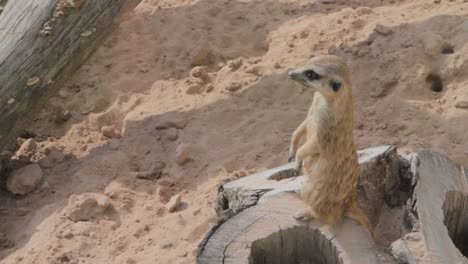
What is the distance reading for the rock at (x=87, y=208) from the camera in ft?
12.8

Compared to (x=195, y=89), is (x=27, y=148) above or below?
above

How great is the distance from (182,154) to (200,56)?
86 cm

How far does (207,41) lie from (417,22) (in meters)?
1.18

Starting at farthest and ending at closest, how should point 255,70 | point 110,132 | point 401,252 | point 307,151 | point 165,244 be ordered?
point 255,70 < point 110,132 < point 165,244 < point 307,151 < point 401,252

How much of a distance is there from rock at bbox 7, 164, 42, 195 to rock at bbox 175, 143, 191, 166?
67cm

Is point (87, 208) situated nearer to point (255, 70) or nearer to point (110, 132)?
point (110, 132)

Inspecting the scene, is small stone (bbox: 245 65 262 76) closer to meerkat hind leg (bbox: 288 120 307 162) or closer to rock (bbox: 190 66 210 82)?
rock (bbox: 190 66 210 82)

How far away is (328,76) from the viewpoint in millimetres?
3004

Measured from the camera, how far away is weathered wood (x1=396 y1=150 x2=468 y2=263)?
9.46 feet

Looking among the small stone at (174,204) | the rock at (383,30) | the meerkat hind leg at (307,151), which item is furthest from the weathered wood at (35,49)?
the meerkat hind leg at (307,151)

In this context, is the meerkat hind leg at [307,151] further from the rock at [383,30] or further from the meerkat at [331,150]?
the rock at [383,30]

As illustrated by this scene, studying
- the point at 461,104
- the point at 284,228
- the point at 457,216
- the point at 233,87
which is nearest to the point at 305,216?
the point at 284,228

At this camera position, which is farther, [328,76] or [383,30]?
[383,30]

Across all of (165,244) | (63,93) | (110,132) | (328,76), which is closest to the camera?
(328,76)
